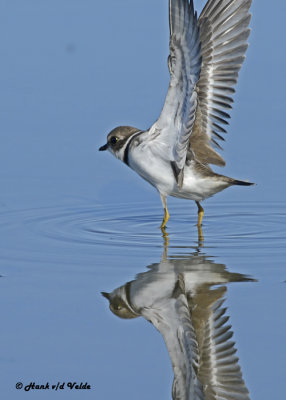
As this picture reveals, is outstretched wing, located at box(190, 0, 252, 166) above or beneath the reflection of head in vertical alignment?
above

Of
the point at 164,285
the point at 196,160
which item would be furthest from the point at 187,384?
the point at 196,160

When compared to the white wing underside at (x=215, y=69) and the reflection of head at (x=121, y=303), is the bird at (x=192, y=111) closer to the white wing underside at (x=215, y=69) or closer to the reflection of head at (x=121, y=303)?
the white wing underside at (x=215, y=69)

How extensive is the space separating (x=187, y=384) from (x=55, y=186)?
17.1 ft

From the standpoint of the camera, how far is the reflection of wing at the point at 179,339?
5.40 m

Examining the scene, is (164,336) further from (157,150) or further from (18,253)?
(157,150)

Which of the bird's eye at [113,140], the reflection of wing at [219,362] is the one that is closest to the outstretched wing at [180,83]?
the bird's eye at [113,140]

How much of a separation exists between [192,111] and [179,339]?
116 inches

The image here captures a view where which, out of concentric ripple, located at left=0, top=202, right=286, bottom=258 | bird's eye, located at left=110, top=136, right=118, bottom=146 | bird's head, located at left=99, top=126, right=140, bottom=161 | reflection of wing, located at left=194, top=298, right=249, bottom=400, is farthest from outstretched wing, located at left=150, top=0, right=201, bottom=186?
reflection of wing, located at left=194, top=298, right=249, bottom=400

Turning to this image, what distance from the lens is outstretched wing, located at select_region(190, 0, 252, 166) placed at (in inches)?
380

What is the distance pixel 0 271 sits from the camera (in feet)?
24.1

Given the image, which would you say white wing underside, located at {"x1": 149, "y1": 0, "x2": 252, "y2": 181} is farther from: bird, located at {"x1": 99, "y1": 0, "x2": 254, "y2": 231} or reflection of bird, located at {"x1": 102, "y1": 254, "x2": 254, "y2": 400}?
reflection of bird, located at {"x1": 102, "y1": 254, "x2": 254, "y2": 400}

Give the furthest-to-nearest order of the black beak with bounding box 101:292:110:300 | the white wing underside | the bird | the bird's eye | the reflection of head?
1. the bird's eye
2. the white wing underside
3. the bird
4. the black beak with bounding box 101:292:110:300
5. the reflection of head

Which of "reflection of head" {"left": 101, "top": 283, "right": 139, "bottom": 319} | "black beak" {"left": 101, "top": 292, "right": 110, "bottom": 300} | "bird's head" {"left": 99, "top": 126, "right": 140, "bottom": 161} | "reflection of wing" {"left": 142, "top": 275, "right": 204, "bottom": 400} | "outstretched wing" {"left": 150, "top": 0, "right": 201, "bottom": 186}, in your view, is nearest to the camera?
"reflection of wing" {"left": 142, "top": 275, "right": 204, "bottom": 400}

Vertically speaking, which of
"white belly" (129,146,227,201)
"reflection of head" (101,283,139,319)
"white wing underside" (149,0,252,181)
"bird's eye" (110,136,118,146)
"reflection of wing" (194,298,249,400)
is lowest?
"reflection of wing" (194,298,249,400)
